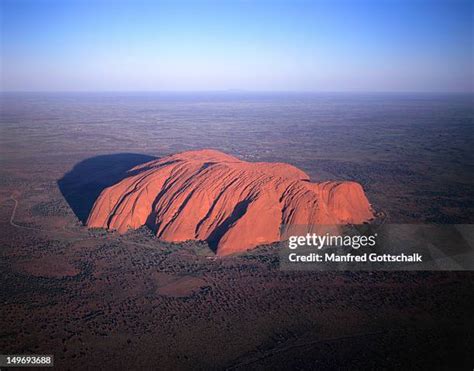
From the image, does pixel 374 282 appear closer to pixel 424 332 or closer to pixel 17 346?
pixel 424 332

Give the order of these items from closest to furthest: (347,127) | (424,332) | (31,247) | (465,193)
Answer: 1. (424,332)
2. (31,247)
3. (465,193)
4. (347,127)

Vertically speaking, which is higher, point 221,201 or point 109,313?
point 221,201

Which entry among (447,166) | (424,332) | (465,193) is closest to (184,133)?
(447,166)
